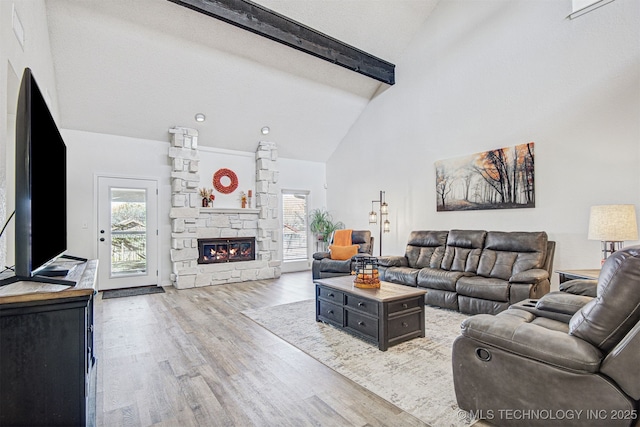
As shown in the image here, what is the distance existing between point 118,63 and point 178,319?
11.7 ft

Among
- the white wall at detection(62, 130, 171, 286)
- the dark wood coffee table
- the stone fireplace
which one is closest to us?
the dark wood coffee table

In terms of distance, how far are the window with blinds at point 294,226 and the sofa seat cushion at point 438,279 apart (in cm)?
355

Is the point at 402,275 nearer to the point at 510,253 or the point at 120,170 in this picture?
the point at 510,253

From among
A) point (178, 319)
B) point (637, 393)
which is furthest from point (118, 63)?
point (637, 393)

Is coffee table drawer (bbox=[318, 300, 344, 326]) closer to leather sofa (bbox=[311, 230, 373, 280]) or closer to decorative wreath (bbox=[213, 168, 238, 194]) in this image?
leather sofa (bbox=[311, 230, 373, 280])

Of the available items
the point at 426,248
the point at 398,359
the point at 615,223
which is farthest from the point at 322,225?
the point at 615,223

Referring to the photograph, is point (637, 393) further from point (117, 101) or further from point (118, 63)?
point (117, 101)

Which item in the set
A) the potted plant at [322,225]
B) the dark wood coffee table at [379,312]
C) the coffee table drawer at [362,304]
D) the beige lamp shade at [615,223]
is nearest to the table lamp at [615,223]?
the beige lamp shade at [615,223]

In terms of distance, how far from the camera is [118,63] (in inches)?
175

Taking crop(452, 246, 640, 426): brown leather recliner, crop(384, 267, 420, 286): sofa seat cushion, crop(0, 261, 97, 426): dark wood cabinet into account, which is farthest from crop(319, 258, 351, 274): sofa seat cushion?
crop(0, 261, 97, 426): dark wood cabinet

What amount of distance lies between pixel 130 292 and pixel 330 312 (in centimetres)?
358

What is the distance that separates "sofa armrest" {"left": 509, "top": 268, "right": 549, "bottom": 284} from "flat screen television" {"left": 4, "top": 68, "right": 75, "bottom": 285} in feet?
12.6

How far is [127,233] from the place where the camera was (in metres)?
5.48

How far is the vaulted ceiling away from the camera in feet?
13.4
